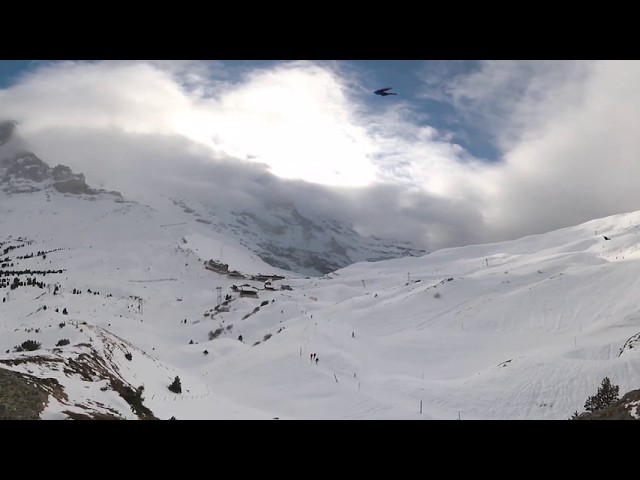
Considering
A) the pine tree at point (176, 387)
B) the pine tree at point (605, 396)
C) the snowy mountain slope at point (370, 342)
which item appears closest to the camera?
the pine tree at point (605, 396)

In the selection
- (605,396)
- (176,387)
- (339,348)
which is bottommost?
(176,387)

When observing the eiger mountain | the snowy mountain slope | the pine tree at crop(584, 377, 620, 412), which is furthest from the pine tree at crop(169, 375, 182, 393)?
the pine tree at crop(584, 377, 620, 412)

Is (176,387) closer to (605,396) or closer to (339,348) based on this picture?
(339,348)

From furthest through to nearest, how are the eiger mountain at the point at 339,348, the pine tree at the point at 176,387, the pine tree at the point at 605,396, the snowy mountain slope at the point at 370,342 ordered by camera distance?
the pine tree at the point at 176,387, the snowy mountain slope at the point at 370,342, the eiger mountain at the point at 339,348, the pine tree at the point at 605,396

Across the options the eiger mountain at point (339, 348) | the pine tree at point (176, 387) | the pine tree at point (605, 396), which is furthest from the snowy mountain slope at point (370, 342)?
the pine tree at point (605, 396)

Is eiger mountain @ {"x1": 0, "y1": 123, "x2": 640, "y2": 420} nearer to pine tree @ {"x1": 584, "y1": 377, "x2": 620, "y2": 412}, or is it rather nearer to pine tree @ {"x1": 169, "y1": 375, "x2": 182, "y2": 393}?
pine tree @ {"x1": 169, "y1": 375, "x2": 182, "y2": 393}

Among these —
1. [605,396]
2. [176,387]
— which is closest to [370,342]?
[176,387]

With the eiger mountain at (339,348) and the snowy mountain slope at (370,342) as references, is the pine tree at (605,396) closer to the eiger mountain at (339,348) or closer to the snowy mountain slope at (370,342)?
the snowy mountain slope at (370,342)

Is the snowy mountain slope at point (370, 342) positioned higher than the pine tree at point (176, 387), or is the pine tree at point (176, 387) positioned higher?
the snowy mountain slope at point (370, 342)

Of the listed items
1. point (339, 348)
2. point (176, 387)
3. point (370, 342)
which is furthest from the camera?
point (370, 342)

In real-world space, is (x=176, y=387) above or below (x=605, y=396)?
below
